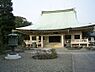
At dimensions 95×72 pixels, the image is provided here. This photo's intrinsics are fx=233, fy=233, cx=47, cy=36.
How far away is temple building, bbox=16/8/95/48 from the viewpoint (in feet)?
116

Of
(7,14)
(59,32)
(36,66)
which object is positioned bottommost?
(36,66)

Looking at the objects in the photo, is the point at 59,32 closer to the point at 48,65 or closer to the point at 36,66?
the point at 48,65

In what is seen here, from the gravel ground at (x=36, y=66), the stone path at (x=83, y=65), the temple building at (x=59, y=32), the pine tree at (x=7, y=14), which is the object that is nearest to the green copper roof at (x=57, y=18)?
the temple building at (x=59, y=32)

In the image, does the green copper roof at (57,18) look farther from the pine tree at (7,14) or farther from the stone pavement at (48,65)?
the stone pavement at (48,65)

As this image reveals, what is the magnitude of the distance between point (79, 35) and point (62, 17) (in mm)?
7214

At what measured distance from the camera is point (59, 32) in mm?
37625

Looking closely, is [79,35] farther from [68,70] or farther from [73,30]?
[68,70]

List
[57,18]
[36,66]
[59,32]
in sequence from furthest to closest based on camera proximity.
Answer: [57,18], [59,32], [36,66]

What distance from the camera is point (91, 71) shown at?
32.0 ft

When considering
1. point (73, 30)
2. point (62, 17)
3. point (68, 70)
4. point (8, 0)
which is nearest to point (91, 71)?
point (68, 70)

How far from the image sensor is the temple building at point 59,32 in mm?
35459

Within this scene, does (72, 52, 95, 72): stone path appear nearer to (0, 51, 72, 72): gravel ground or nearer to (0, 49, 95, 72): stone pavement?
(0, 49, 95, 72): stone pavement

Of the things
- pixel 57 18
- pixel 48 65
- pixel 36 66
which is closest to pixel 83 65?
Result: pixel 48 65

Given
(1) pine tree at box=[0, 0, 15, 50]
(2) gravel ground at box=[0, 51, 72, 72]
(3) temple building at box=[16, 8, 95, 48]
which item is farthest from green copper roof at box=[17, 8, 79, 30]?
(2) gravel ground at box=[0, 51, 72, 72]
